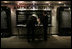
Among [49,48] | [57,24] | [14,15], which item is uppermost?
[14,15]

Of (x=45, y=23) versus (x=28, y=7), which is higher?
(x=28, y=7)

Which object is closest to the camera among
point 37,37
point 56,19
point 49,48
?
point 49,48

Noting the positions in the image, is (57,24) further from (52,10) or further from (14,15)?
(14,15)

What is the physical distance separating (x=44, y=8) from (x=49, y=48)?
4629 millimetres

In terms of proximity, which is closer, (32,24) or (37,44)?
(37,44)

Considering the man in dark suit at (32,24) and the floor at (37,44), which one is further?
the man in dark suit at (32,24)

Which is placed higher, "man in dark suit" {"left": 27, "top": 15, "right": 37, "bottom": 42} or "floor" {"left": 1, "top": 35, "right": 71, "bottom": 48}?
"man in dark suit" {"left": 27, "top": 15, "right": 37, "bottom": 42}

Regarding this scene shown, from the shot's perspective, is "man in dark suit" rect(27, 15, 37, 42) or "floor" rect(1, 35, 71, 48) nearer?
"floor" rect(1, 35, 71, 48)

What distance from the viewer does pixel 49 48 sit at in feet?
22.4

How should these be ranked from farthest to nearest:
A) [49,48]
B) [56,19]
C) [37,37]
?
1. [56,19]
2. [37,37]
3. [49,48]

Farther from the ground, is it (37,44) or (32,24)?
(32,24)

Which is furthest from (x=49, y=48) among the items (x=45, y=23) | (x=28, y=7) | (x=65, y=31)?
(x=28, y=7)

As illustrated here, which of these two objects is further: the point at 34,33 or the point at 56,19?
the point at 56,19

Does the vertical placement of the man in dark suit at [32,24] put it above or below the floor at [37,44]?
above
